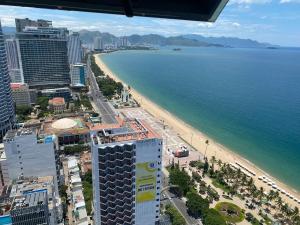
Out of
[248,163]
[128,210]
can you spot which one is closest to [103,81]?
[248,163]

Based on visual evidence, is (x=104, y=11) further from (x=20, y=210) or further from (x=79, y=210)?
(x=79, y=210)

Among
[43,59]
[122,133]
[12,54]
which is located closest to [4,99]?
[43,59]

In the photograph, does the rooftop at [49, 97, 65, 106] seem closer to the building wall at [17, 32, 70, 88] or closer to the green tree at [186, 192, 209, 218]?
the building wall at [17, 32, 70, 88]

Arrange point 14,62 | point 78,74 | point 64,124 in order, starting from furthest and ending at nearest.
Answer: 1. point 78,74
2. point 14,62
3. point 64,124

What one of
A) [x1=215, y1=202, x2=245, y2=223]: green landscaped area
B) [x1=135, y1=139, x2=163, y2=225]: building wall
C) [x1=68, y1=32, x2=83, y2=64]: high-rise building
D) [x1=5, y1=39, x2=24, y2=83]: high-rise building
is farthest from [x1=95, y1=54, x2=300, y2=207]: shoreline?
[x1=68, y1=32, x2=83, y2=64]: high-rise building

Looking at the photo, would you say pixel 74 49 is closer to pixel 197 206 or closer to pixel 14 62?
pixel 14 62

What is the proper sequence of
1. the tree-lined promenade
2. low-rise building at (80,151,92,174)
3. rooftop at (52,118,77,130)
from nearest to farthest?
the tree-lined promenade → low-rise building at (80,151,92,174) → rooftop at (52,118,77,130)
